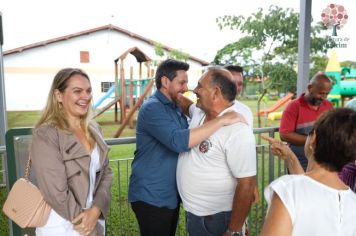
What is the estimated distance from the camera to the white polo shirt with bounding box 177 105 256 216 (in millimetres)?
1530

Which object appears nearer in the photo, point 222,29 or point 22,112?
point 222,29

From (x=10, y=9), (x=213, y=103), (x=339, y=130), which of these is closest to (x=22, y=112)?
(x=10, y=9)

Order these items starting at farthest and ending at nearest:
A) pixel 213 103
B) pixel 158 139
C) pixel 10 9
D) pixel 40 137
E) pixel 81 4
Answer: pixel 81 4 < pixel 10 9 < pixel 158 139 < pixel 213 103 < pixel 40 137

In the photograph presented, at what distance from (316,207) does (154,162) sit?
3.46 ft

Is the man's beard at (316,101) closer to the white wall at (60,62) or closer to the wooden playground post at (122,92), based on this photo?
the white wall at (60,62)

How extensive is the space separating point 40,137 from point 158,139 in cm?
58

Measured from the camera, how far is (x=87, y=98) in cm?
169

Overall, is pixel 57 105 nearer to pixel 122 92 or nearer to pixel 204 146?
pixel 204 146

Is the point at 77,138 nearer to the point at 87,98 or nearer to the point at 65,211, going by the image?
the point at 87,98

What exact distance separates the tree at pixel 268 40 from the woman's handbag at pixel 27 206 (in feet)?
14.1

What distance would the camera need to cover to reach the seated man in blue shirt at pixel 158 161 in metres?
1.84

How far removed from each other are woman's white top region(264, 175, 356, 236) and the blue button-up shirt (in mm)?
879

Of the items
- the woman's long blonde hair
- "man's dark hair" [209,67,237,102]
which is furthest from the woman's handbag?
"man's dark hair" [209,67,237,102]

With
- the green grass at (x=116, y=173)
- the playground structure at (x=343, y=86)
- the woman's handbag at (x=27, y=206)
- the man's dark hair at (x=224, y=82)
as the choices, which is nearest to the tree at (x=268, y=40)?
the green grass at (x=116, y=173)
